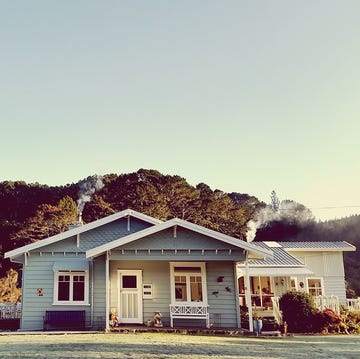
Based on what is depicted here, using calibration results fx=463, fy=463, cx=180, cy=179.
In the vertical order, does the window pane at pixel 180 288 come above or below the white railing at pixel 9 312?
above

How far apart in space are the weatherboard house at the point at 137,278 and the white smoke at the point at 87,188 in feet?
101

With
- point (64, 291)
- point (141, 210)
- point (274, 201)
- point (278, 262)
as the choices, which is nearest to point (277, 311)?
point (278, 262)

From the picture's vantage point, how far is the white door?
60.4 feet

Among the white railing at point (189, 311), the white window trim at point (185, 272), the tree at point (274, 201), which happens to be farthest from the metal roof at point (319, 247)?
the tree at point (274, 201)

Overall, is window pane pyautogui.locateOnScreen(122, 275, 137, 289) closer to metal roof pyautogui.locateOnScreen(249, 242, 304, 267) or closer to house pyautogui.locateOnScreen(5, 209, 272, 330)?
house pyautogui.locateOnScreen(5, 209, 272, 330)

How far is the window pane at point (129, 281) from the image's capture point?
1881cm

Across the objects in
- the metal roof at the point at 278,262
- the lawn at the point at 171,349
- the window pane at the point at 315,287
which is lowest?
the lawn at the point at 171,349

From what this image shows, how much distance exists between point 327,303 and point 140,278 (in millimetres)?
8120

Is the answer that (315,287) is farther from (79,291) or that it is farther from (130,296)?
(79,291)

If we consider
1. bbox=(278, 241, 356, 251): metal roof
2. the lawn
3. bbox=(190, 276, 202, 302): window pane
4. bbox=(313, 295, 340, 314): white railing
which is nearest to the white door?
bbox=(190, 276, 202, 302): window pane

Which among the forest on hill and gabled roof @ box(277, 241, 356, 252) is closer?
gabled roof @ box(277, 241, 356, 252)

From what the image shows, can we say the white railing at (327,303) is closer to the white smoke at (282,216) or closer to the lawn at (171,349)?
the lawn at (171,349)

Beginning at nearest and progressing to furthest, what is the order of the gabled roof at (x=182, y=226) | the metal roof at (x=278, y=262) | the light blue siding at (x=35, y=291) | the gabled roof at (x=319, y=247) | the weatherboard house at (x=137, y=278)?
the gabled roof at (x=182, y=226), the weatherboard house at (x=137, y=278), the light blue siding at (x=35, y=291), the metal roof at (x=278, y=262), the gabled roof at (x=319, y=247)

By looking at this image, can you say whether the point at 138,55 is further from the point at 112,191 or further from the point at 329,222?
the point at 329,222
